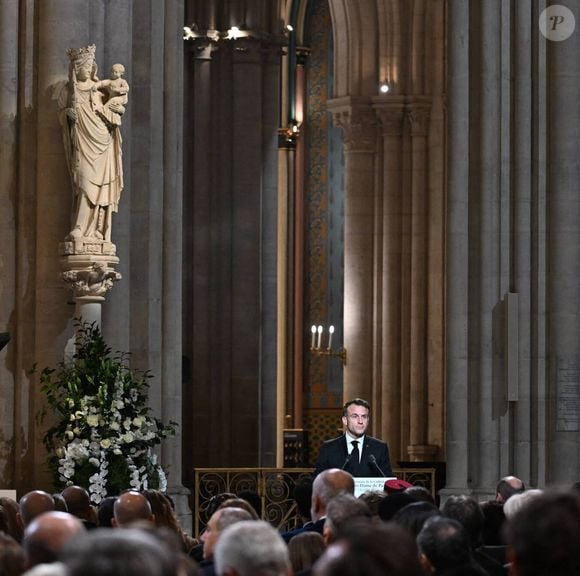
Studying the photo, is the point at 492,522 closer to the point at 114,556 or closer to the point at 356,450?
the point at 356,450

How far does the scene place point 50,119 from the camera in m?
13.4

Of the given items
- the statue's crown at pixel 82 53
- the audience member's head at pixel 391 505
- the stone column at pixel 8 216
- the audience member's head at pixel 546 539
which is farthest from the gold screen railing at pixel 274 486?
the audience member's head at pixel 546 539

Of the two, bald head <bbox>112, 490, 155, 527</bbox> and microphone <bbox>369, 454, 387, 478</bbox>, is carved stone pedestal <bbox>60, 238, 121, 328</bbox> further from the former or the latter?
bald head <bbox>112, 490, 155, 527</bbox>

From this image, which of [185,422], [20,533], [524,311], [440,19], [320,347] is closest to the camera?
[20,533]

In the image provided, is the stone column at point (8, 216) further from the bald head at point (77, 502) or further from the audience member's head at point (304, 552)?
the audience member's head at point (304, 552)

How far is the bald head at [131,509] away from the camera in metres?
6.91

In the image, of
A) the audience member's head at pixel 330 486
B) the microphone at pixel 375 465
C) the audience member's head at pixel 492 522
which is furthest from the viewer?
the microphone at pixel 375 465

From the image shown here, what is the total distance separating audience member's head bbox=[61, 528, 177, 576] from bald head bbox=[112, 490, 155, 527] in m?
3.53

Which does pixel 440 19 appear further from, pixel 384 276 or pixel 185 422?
pixel 185 422

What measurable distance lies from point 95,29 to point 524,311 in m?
5.53

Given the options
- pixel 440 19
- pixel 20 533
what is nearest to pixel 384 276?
pixel 440 19

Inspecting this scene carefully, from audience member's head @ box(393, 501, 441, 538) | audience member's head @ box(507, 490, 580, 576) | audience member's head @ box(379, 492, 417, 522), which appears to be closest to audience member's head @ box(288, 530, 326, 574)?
audience member's head @ box(393, 501, 441, 538)

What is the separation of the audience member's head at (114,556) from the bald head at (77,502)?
504cm

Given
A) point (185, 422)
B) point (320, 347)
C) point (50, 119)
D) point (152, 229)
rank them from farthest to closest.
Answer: point (320, 347)
point (185, 422)
point (152, 229)
point (50, 119)
